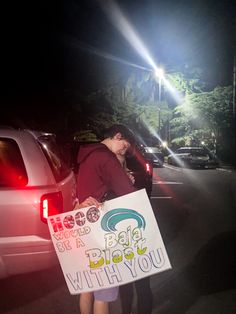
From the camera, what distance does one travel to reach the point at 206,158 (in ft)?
97.1

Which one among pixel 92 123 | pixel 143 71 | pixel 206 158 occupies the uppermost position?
pixel 143 71

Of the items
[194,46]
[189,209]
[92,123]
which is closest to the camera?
[189,209]

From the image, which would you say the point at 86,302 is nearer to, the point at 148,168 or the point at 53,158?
the point at 53,158

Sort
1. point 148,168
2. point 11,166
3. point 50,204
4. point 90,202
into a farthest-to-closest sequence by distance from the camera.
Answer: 1. point 148,168
2. point 11,166
3. point 50,204
4. point 90,202

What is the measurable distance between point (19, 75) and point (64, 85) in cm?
333

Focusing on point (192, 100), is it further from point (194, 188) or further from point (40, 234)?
point (40, 234)

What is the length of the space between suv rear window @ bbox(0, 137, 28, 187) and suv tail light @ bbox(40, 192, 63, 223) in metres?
0.22

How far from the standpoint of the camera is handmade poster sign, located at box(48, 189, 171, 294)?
320 centimetres

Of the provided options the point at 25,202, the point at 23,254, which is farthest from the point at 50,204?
the point at 23,254

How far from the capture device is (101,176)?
3230 mm

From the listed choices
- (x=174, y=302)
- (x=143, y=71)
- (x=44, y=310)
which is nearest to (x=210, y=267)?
(x=174, y=302)

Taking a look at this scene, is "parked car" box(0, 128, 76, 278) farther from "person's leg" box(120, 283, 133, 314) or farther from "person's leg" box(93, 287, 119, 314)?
"person's leg" box(93, 287, 119, 314)

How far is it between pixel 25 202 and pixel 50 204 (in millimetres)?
220

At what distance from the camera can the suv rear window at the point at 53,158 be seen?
14.8 ft
